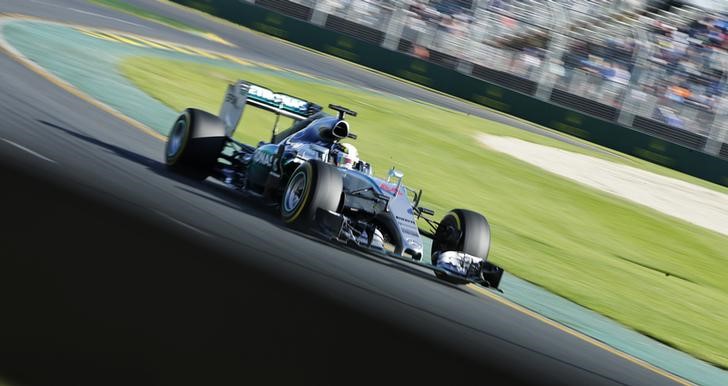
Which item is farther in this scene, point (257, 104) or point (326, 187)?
point (257, 104)

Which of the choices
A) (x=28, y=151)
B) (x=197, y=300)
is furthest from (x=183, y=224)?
(x=197, y=300)

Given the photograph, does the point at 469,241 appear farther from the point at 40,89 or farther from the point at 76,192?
the point at 40,89

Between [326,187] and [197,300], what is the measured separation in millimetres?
3547

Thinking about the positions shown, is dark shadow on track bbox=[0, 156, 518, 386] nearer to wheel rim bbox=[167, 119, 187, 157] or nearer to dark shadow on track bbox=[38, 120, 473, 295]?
dark shadow on track bbox=[38, 120, 473, 295]

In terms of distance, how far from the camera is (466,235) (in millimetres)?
8984

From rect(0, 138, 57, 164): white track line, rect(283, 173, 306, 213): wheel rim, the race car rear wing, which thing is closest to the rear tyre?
rect(283, 173, 306, 213): wheel rim

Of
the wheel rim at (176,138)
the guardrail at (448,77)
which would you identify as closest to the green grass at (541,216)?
the wheel rim at (176,138)

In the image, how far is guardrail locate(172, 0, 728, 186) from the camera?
94.4 ft

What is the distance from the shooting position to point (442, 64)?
2989cm

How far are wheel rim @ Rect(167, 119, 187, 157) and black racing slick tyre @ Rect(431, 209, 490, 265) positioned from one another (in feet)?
8.92

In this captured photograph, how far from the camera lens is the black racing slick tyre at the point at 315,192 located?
27.4 feet

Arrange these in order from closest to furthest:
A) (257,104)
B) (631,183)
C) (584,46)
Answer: (257,104) → (631,183) → (584,46)

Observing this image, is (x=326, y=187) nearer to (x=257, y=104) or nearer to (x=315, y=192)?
(x=315, y=192)

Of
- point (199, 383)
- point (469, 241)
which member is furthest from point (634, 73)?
point (199, 383)
